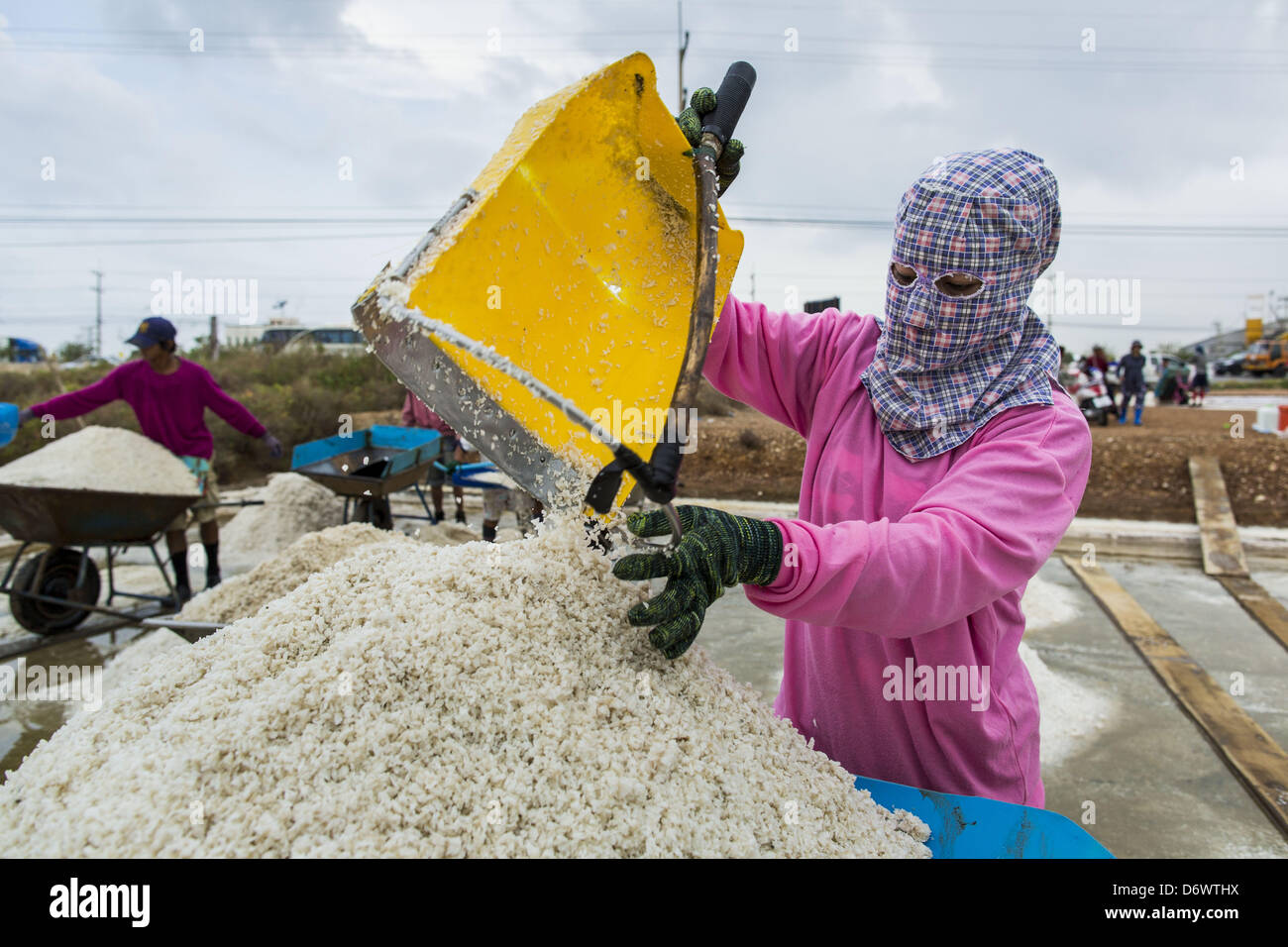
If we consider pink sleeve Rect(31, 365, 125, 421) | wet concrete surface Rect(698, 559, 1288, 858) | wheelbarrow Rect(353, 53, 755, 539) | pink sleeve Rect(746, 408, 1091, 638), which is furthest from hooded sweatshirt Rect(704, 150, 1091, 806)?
pink sleeve Rect(31, 365, 125, 421)

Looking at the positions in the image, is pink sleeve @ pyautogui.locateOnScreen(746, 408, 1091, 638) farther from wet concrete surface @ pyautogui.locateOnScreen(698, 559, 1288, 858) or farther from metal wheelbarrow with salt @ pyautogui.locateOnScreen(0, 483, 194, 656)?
metal wheelbarrow with salt @ pyautogui.locateOnScreen(0, 483, 194, 656)

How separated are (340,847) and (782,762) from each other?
2.23 feet

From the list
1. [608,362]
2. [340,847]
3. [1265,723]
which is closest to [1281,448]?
[1265,723]

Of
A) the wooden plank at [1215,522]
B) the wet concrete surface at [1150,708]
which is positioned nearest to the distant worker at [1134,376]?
the wooden plank at [1215,522]

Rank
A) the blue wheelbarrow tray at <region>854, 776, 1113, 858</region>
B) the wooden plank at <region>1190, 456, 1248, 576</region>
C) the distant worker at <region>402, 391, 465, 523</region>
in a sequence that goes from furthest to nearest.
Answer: the distant worker at <region>402, 391, 465, 523</region>
the wooden plank at <region>1190, 456, 1248, 576</region>
the blue wheelbarrow tray at <region>854, 776, 1113, 858</region>

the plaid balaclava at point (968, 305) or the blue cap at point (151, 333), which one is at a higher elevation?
the blue cap at point (151, 333)

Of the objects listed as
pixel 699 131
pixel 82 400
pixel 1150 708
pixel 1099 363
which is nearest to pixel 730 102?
pixel 699 131

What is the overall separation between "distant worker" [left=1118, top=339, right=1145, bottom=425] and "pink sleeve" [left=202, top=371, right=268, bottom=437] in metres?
11.4

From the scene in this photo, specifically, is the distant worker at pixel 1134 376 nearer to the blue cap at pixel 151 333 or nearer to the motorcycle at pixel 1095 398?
the motorcycle at pixel 1095 398

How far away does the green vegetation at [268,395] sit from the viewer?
9.59 meters

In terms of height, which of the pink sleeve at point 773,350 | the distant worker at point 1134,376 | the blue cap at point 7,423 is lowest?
the blue cap at point 7,423

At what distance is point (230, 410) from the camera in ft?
15.3

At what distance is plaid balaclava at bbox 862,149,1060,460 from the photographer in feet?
4.16

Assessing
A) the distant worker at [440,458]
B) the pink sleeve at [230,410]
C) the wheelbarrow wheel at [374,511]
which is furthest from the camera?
the distant worker at [440,458]
